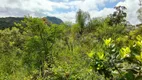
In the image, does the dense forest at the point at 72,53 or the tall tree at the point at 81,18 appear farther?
the tall tree at the point at 81,18

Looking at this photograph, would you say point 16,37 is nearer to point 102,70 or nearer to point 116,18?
point 116,18

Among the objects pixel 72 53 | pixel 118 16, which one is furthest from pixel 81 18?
pixel 72 53

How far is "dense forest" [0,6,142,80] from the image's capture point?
2076 millimetres

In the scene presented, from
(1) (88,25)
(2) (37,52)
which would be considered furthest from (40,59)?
(1) (88,25)

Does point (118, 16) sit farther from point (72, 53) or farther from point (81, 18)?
point (72, 53)

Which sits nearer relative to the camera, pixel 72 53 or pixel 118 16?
pixel 72 53

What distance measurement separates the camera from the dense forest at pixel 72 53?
208 centimetres

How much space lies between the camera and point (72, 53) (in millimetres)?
16953

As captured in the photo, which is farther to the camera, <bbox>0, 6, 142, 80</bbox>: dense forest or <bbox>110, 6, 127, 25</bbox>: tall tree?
<bbox>110, 6, 127, 25</bbox>: tall tree

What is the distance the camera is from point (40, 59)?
20.3 metres

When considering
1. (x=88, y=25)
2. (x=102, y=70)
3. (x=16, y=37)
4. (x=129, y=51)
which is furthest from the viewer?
(x=88, y=25)

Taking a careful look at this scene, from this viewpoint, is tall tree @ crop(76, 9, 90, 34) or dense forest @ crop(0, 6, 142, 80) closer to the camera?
dense forest @ crop(0, 6, 142, 80)

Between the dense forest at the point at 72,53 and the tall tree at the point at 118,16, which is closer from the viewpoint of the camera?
the dense forest at the point at 72,53

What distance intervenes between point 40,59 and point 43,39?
1.93 metres
